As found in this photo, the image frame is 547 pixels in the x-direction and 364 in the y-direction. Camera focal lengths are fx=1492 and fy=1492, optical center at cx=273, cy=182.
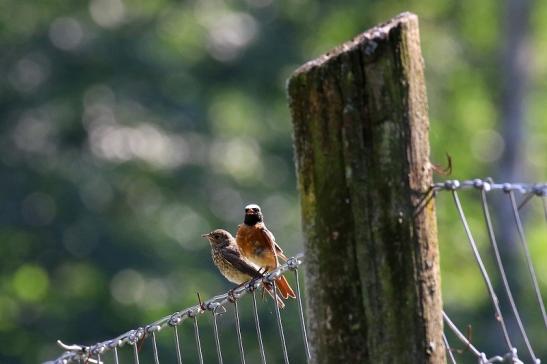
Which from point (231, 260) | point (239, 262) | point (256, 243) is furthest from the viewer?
point (231, 260)

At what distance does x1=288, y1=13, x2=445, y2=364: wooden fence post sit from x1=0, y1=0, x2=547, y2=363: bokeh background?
15.5 m

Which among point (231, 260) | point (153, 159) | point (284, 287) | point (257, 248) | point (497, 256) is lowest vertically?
point (497, 256)

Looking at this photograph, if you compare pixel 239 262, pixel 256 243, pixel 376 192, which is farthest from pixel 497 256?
pixel 239 262

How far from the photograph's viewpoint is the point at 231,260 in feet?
28.0

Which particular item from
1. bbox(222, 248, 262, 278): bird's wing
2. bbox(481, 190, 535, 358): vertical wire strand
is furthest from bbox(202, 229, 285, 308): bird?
bbox(481, 190, 535, 358): vertical wire strand

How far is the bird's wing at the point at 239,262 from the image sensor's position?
27.1ft

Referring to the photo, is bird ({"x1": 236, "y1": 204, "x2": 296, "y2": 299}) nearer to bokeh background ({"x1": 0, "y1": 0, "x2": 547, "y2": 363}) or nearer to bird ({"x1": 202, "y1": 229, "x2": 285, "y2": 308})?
bird ({"x1": 202, "y1": 229, "x2": 285, "y2": 308})

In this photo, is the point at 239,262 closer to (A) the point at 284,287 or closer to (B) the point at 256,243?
(B) the point at 256,243

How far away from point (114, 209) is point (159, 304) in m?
1.60

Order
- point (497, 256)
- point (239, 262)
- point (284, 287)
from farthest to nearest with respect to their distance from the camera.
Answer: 1. point (239, 262)
2. point (284, 287)
3. point (497, 256)

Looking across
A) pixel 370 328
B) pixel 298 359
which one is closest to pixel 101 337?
pixel 298 359

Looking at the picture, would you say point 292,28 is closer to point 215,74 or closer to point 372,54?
point 215,74

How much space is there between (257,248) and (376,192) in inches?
180

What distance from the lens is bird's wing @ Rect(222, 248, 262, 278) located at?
8273 millimetres
